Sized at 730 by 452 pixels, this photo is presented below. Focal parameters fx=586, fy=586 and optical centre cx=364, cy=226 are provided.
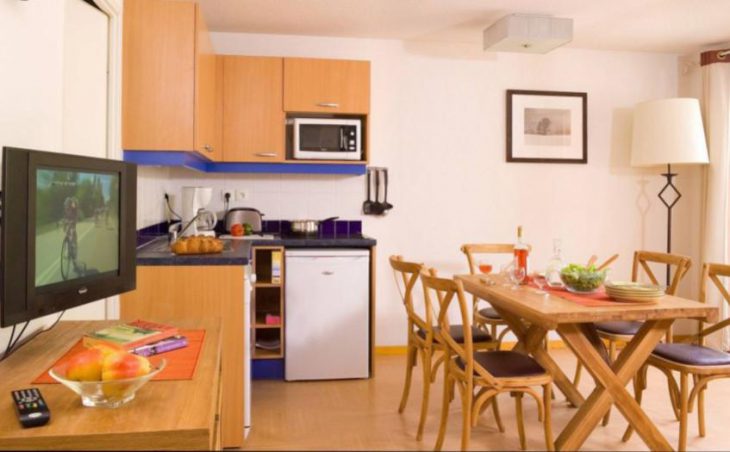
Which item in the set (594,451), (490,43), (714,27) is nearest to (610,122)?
(714,27)

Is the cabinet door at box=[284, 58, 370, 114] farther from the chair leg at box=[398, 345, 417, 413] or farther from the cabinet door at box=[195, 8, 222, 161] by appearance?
the chair leg at box=[398, 345, 417, 413]

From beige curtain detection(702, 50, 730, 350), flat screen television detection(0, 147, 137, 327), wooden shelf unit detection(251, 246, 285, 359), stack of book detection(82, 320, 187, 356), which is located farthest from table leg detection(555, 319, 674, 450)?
beige curtain detection(702, 50, 730, 350)

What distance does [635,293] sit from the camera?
2.49 metres

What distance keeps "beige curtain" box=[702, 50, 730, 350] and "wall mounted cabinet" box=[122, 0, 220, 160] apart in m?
3.72

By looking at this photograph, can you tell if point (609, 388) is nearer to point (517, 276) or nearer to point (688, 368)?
point (688, 368)

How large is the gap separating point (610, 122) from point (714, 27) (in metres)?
0.93

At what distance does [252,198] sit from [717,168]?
3.47 meters

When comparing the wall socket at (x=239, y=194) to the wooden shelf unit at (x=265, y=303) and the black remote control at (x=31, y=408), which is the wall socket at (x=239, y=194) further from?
the black remote control at (x=31, y=408)

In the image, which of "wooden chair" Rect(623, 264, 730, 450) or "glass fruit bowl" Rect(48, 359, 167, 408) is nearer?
"glass fruit bowl" Rect(48, 359, 167, 408)

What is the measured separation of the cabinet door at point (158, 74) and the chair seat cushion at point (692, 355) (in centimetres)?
252

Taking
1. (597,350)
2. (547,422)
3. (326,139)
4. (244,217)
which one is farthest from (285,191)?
(547,422)

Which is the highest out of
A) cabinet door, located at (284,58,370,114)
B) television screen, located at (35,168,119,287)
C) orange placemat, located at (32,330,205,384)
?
cabinet door, located at (284,58,370,114)

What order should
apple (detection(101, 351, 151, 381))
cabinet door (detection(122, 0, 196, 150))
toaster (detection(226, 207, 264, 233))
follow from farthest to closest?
toaster (detection(226, 207, 264, 233)) → cabinet door (detection(122, 0, 196, 150)) → apple (detection(101, 351, 151, 381))

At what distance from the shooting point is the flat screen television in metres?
1.27
